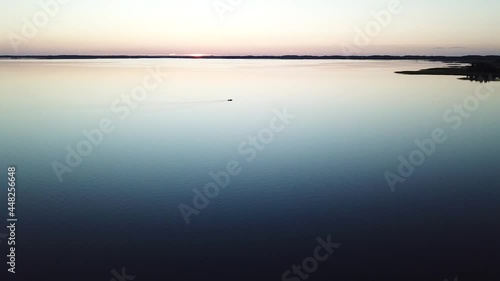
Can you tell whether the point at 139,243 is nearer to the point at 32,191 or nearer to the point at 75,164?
the point at 32,191

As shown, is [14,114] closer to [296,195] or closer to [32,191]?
[32,191]

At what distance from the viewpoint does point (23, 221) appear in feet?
30.0

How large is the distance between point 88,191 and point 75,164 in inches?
115

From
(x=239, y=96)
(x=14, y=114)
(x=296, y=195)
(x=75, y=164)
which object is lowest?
(x=296, y=195)

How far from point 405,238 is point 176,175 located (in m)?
6.64

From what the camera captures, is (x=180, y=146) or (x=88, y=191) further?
(x=180, y=146)

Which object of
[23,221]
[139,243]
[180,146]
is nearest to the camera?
[139,243]

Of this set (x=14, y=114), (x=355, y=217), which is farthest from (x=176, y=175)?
(x=14, y=114)

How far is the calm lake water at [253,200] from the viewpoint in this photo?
750 cm

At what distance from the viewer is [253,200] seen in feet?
34.5

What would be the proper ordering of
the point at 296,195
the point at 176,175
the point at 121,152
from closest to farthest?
the point at 296,195 < the point at 176,175 < the point at 121,152

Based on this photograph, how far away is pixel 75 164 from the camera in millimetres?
13578

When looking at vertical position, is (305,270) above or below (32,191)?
below

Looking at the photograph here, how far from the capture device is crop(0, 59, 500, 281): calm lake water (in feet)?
24.6
